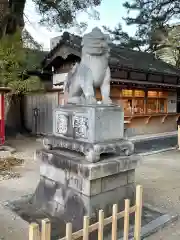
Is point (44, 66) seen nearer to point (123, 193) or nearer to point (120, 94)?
point (120, 94)

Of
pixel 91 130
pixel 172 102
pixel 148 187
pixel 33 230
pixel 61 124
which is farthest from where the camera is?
pixel 172 102

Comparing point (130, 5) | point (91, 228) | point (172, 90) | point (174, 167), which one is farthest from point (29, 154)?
point (130, 5)

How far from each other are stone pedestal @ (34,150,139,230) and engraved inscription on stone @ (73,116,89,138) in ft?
1.19

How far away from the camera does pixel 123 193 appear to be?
3941 millimetres

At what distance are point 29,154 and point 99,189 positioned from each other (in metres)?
5.67

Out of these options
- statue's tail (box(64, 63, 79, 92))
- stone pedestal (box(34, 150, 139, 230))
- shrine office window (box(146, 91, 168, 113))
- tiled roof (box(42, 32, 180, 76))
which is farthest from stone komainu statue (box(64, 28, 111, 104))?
shrine office window (box(146, 91, 168, 113))

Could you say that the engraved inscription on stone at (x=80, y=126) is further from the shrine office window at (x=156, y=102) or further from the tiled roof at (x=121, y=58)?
the shrine office window at (x=156, y=102)

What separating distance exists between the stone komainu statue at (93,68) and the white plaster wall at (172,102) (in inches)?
440

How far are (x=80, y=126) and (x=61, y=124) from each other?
1.62ft

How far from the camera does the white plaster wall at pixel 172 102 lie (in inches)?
563

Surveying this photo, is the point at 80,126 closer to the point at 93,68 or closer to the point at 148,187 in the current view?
the point at 93,68

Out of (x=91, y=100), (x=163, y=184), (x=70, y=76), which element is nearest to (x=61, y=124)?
(x=91, y=100)

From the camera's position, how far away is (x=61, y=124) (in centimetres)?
407

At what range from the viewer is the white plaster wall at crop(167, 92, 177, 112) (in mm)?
14308
